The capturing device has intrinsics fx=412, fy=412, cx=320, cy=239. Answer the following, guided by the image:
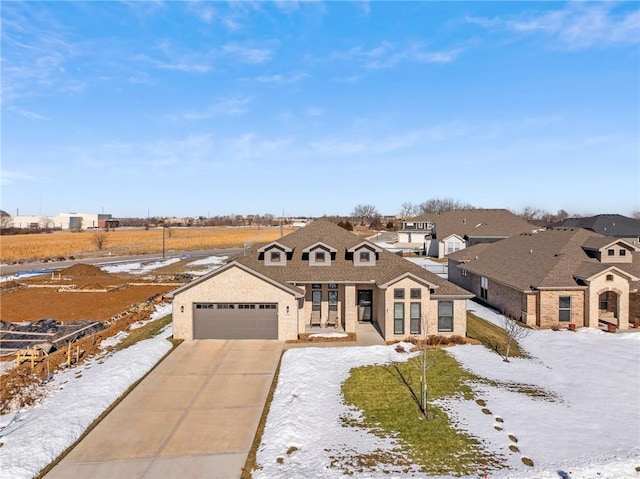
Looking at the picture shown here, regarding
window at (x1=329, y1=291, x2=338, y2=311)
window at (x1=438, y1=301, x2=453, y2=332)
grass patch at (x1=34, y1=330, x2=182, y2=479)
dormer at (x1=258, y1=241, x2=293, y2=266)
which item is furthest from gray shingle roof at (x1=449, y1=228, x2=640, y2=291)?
grass patch at (x1=34, y1=330, x2=182, y2=479)

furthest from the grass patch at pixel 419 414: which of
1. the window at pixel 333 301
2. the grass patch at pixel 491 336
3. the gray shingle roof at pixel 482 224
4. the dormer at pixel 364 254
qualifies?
the gray shingle roof at pixel 482 224

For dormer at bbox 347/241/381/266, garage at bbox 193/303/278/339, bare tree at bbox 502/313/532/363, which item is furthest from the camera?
dormer at bbox 347/241/381/266

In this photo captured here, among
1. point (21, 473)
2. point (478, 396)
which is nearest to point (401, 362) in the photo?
point (478, 396)

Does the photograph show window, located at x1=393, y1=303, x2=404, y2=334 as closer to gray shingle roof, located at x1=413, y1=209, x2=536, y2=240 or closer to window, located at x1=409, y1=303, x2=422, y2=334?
window, located at x1=409, y1=303, x2=422, y2=334

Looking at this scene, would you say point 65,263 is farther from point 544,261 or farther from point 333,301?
point 544,261

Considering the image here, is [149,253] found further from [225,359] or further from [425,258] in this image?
[225,359]

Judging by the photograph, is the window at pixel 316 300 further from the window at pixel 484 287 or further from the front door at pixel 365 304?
A: the window at pixel 484 287
